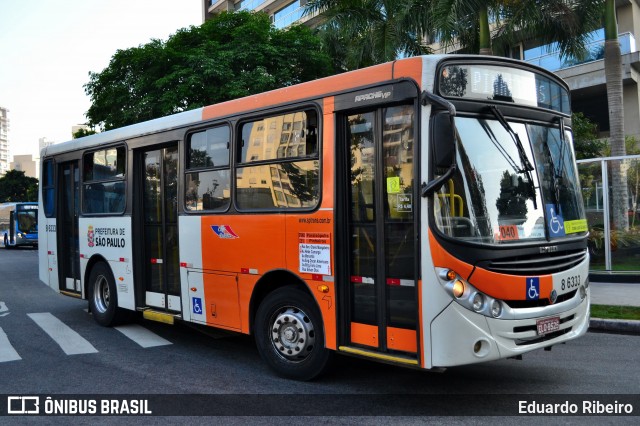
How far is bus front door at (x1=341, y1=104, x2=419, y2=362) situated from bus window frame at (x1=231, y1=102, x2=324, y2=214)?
0.28m

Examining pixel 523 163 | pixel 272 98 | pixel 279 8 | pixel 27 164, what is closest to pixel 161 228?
pixel 272 98

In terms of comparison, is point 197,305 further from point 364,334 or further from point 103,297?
point 103,297

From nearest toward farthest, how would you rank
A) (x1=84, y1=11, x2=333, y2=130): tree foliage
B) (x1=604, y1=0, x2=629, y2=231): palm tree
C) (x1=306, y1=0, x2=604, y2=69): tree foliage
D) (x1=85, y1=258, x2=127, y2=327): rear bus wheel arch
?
(x1=85, y1=258, x2=127, y2=327): rear bus wheel arch
(x1=604, y1=0, x2=629, y2=231): palm tree
(x1=306, y1=0, x2=604, y2=69): tree foliage
(x1=84, y1=11, x2=333, y2=130): tree foliage

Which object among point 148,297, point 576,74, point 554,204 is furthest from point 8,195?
point 554,204

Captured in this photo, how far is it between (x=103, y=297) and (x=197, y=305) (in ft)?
9.67

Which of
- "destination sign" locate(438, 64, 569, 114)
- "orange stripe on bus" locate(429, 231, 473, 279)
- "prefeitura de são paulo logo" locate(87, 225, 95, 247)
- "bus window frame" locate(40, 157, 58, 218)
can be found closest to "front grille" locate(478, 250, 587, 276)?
"orange stripe on bus" locate(429, 231, 473, 279)

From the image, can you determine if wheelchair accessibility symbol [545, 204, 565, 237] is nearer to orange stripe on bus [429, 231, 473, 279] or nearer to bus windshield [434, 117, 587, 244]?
bus windshield [434, 117, 587, 244]

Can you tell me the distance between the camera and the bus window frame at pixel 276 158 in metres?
5.94

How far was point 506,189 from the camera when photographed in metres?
5.23

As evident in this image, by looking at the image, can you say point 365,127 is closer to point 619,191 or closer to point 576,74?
point 619,191

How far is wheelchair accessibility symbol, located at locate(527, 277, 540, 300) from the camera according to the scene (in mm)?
5125

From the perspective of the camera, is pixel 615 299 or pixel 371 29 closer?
pixel 615 299

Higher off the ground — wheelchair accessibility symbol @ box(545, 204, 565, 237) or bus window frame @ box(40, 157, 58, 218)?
bus window frame @ box(40, 157, 58, 218)

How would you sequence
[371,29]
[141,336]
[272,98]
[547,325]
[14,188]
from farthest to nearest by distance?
[14,188], [371,29], [141,336], [272,98], [547,325]
